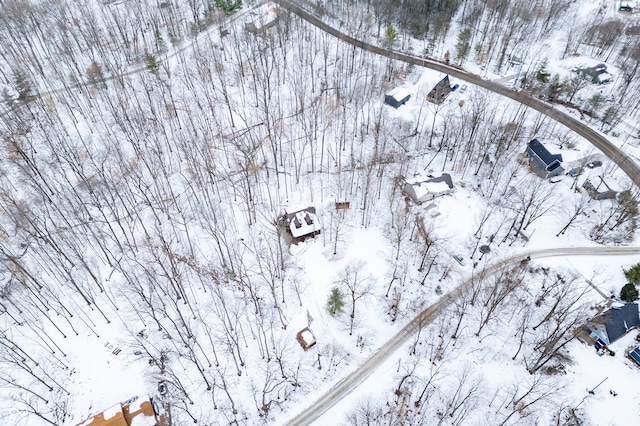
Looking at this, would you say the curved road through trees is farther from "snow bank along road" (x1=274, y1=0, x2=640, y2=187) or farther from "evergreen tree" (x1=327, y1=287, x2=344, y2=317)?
"evergreen tree" (x1=327, y1=287, x2=344, y2=317)

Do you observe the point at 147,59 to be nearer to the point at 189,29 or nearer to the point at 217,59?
the point at 217,59

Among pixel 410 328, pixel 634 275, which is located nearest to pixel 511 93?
pixel 634 275

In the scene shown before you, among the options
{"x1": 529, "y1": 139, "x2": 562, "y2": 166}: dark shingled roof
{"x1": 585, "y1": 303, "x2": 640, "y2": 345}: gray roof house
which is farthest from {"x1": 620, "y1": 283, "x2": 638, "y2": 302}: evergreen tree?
{"x1": 529, "y1": 139, "x2": 562, "y2": 166}: dark shingled roof

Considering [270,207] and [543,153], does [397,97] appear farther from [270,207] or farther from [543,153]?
[270,207]

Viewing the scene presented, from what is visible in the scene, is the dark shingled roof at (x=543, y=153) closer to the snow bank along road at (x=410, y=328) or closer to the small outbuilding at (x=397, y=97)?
the snow bank along road at (x=410, y=328)

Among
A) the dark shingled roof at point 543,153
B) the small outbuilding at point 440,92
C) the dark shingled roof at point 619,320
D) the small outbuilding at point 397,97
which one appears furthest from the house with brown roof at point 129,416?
the small outbuilding at point 440,92

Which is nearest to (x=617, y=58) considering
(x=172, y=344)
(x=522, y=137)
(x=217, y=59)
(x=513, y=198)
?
(x=522, y=137)
